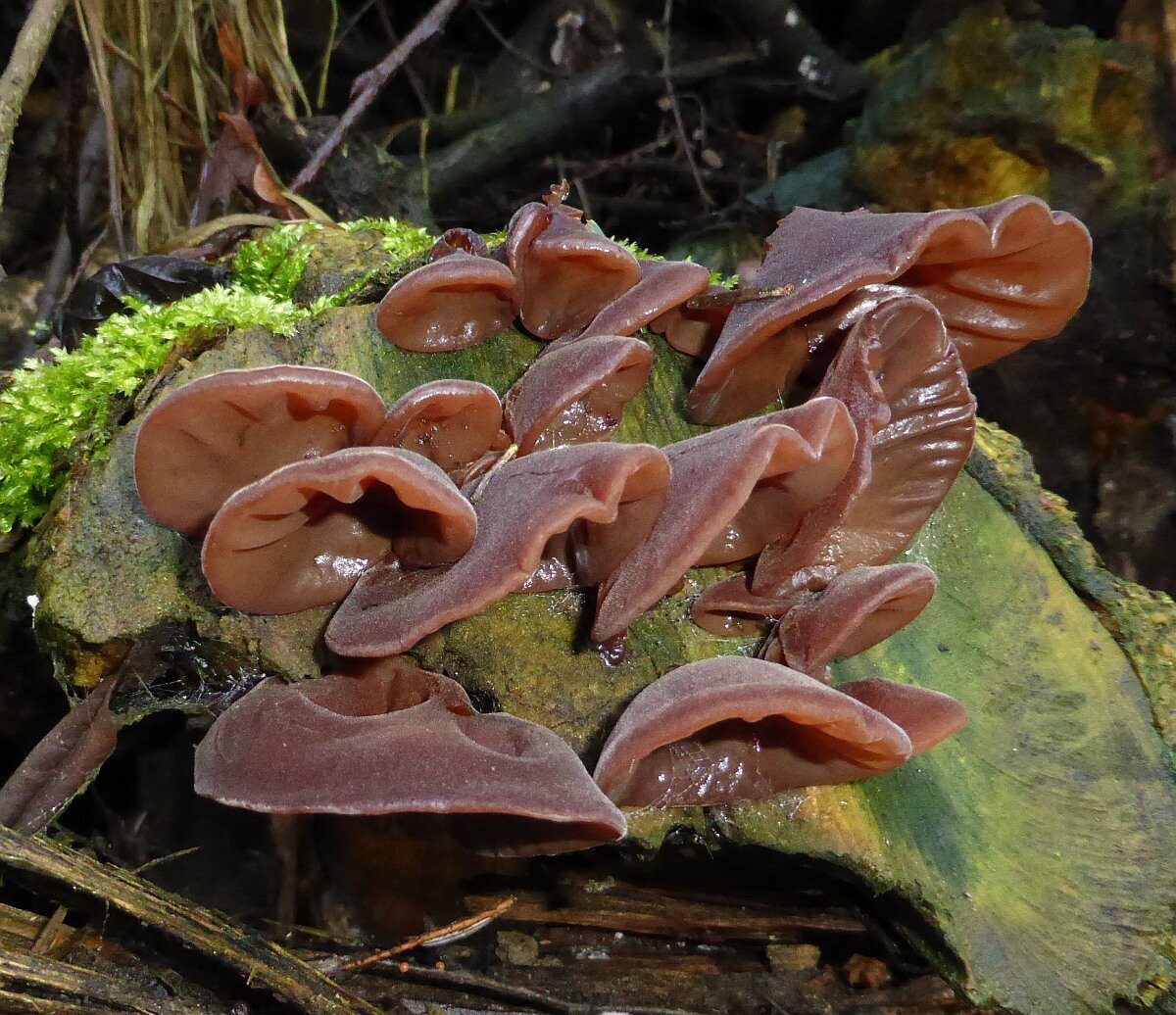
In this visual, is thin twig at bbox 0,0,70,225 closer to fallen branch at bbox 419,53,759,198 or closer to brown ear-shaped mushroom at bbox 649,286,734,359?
brown ear-shaped mushroom at bbox 649,286,734,359

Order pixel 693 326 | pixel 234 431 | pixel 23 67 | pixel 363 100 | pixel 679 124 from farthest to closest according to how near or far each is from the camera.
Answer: pixel 679 124, pixel 363 100, pixel 23 67, pixel 693 326, pixel 234 431

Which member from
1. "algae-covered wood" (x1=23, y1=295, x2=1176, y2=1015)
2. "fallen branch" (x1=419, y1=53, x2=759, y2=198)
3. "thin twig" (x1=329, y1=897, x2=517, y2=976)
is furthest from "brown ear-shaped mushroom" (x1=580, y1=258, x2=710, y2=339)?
"fallen branch" (x1=419, y1=53, x2=759, y2=198)

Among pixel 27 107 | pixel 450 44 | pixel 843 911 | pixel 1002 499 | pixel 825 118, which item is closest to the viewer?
pixel 843 911

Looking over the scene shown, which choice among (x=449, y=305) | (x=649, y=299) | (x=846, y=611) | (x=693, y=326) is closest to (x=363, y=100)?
(x=449, y=305)

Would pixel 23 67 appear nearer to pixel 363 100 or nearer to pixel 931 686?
pixel 363 100

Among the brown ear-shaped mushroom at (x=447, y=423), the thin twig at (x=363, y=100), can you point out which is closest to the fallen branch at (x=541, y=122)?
the thin twig at (x=363, y=100)

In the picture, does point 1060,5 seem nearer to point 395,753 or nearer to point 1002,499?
point 1002,499

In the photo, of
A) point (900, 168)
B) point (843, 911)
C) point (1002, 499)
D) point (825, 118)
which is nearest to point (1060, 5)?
point (900, 168)
